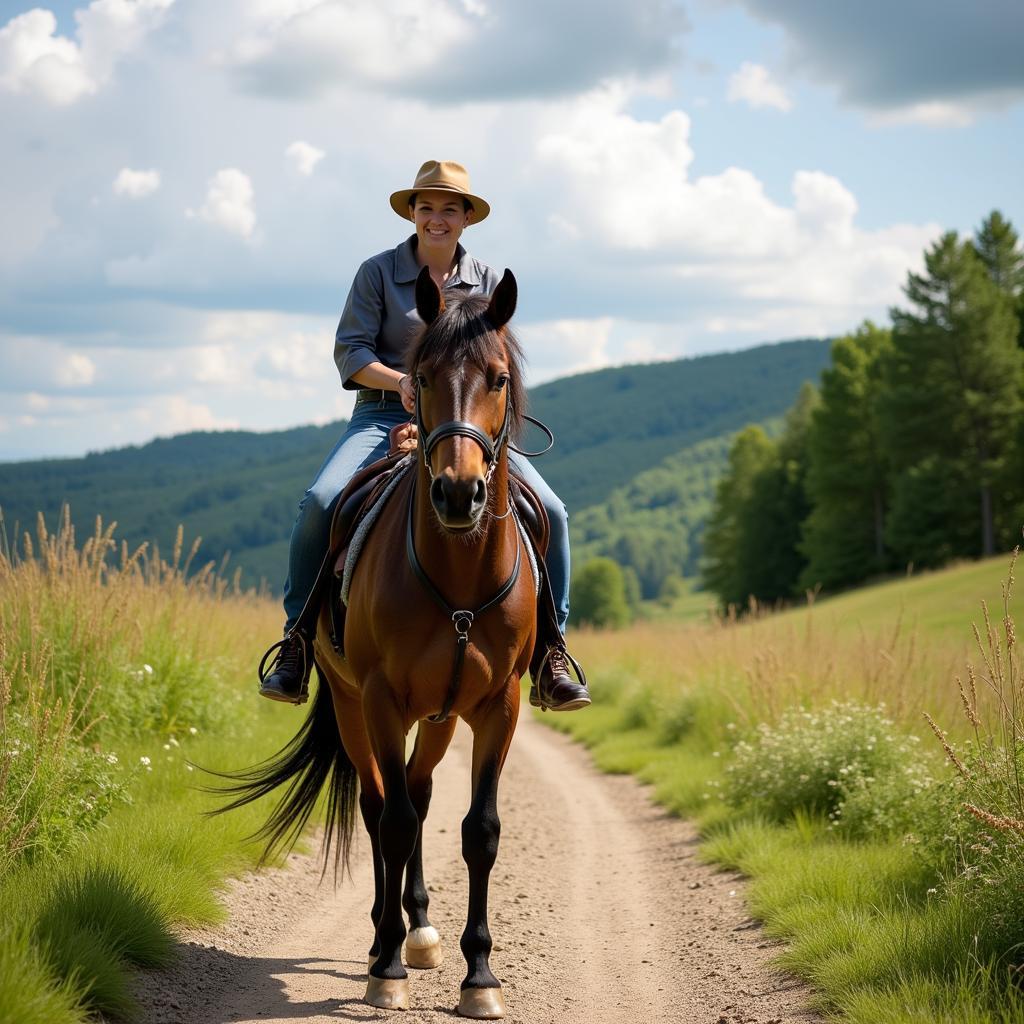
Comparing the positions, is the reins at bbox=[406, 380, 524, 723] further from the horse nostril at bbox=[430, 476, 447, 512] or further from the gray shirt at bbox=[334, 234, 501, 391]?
the gray shirt at bbox=[334, 234, 501, 391]

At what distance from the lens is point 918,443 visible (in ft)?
177

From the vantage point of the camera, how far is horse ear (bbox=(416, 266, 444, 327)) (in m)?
5.19

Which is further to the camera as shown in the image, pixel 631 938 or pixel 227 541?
pixel 227 541

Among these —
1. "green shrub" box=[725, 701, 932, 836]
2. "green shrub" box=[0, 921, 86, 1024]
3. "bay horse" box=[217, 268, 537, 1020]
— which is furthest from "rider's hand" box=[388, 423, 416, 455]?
"green shrub" box=[725, 701, 932, 836]

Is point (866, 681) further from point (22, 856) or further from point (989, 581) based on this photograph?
point (989, 581)

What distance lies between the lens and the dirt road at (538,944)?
536cm

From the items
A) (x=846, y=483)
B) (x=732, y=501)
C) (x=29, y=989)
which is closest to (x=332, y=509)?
(x=29, y=989)

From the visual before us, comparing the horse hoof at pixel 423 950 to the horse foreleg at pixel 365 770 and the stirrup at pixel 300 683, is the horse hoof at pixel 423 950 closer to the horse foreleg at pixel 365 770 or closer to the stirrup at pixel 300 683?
the horse foreleg at pixel 365 770

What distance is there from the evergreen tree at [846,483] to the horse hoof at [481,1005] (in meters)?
57.4

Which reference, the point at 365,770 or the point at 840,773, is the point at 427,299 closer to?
the point at 365,770

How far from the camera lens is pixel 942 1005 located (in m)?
4.39

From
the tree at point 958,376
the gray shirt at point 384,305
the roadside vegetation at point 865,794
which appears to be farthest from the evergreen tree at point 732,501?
the gray shirt at point 384,305

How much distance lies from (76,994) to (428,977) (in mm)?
2090

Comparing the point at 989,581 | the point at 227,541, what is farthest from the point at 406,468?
the point at 227,541
